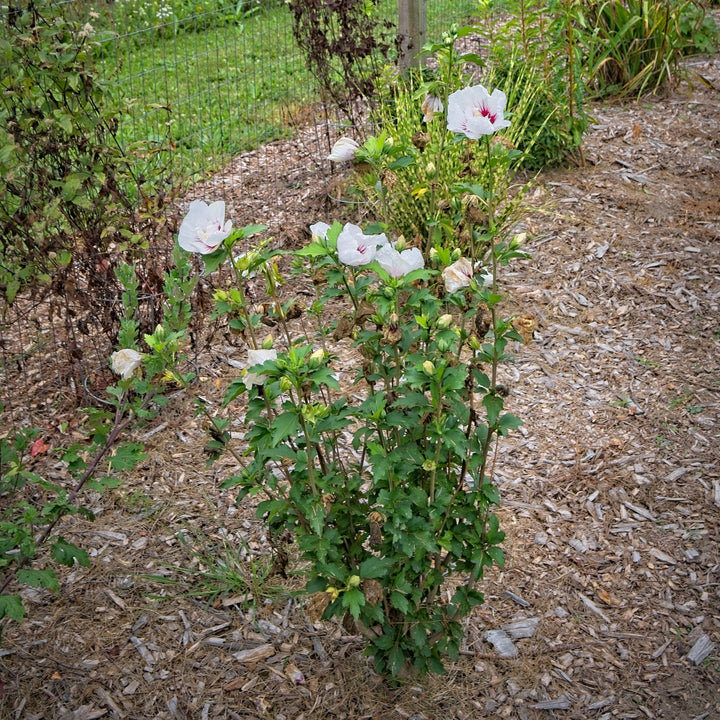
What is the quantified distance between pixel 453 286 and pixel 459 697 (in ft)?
3.83

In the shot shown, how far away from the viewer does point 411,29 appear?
16.0 feet

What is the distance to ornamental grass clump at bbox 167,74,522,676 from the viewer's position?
1.64 meters

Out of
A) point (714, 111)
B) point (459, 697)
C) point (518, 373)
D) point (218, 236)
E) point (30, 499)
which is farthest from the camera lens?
point (714, 111)

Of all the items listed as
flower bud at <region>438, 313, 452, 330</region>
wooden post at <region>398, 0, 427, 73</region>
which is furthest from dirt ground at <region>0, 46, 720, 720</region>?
wooden post at <region>398, 0, 427, 73</region>

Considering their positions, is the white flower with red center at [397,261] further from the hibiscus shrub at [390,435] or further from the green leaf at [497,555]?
the green leaf at [497,555]

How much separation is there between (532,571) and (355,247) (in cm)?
140

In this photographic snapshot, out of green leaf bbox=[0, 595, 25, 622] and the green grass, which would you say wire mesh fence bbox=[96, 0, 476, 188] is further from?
green leaf bbox=[0, 595, 25, 622]

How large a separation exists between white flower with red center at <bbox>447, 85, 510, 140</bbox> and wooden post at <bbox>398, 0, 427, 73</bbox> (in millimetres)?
3360

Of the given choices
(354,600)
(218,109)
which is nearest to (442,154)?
(354,600)

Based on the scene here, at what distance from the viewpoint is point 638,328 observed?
357 cm

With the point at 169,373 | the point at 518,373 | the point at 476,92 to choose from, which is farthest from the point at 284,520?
the point at 518,373

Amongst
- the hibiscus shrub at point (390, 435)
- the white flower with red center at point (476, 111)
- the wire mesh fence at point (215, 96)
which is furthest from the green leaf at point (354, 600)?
the wire mesh fence at point (215, 96)

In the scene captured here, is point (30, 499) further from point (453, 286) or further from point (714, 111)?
point (714, 111)

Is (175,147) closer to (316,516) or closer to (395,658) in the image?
(316,516)
